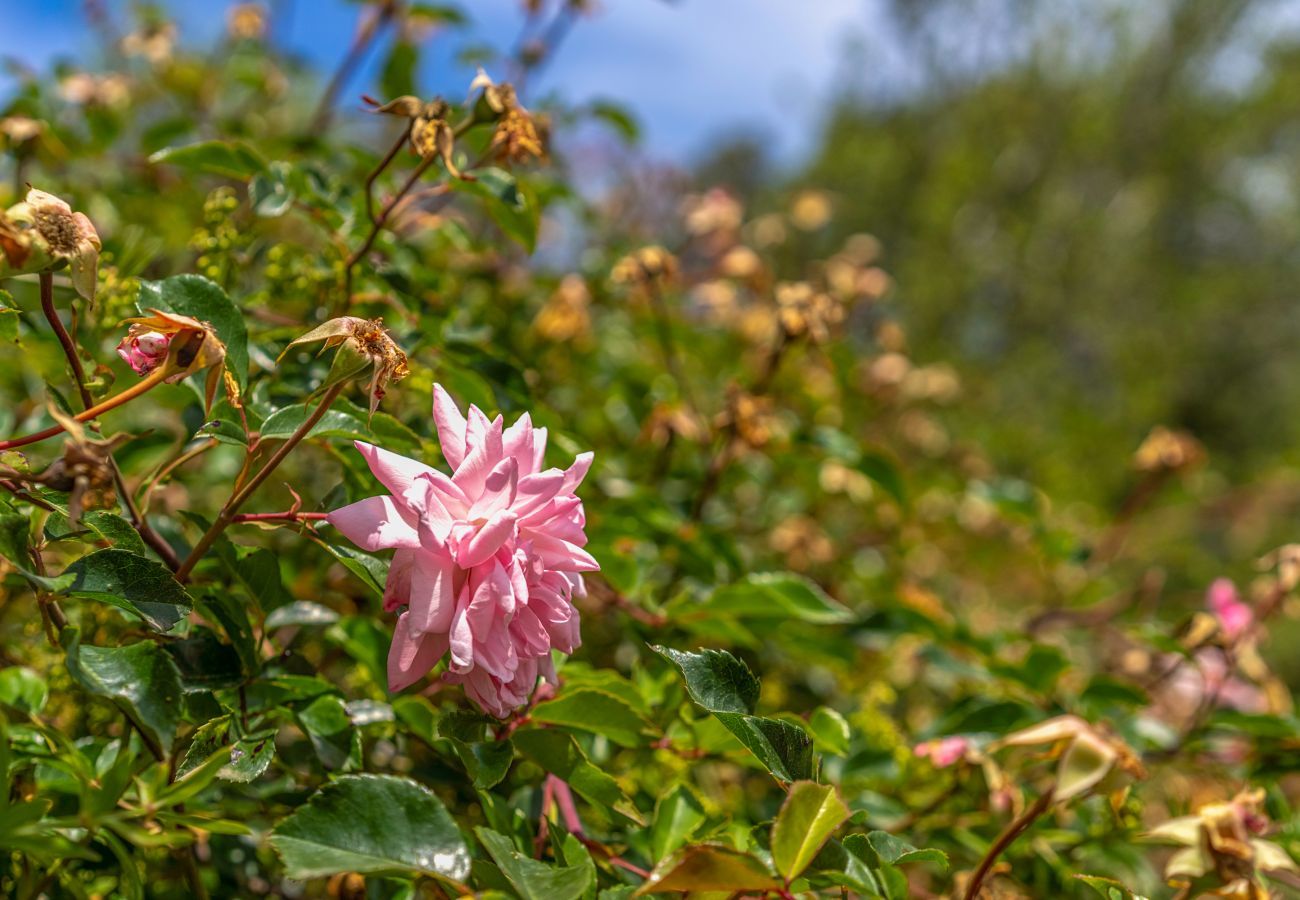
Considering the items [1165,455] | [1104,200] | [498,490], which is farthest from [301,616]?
[1104,200]

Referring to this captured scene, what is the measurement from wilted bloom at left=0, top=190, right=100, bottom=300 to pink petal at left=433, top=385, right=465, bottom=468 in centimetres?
13

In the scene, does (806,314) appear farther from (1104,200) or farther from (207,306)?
(1104,200)

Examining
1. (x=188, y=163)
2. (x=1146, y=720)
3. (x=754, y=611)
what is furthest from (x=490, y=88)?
(x=1146, y=720)

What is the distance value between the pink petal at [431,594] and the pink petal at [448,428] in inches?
1.6

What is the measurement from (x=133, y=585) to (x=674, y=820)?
0.80 ft

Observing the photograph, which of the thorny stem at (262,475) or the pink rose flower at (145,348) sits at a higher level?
the pink rose flower at (145,348)

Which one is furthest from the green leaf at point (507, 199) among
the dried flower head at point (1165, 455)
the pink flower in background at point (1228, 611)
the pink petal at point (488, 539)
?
the dried flower head at point (1165, 455)

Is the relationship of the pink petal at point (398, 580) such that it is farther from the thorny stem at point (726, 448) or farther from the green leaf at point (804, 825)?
the thorny stem at point (726, 448)

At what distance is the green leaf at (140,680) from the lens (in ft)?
0.98

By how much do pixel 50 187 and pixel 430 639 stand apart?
2.14 feet

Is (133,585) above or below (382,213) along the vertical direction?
below

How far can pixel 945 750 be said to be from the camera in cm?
58

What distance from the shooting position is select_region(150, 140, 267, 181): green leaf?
0.50m

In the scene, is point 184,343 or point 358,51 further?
point 358,51
